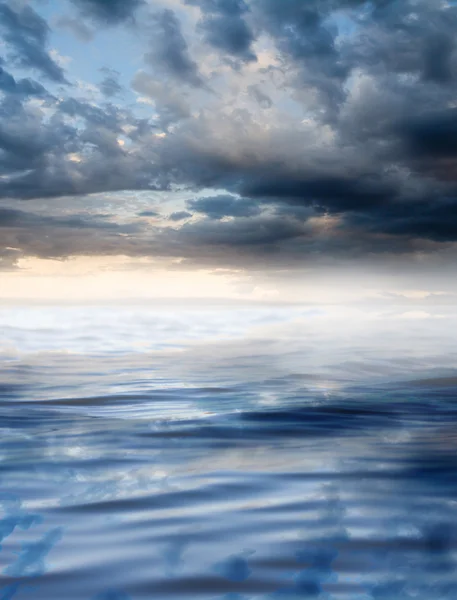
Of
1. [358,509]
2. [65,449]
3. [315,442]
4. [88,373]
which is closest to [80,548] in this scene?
[358,509]

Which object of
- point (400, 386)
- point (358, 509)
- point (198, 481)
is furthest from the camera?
point (400, 386)

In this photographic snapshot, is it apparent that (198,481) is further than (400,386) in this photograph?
No

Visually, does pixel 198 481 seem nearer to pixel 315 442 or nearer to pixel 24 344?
pixel 315 442

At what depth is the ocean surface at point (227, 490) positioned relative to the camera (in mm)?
3170

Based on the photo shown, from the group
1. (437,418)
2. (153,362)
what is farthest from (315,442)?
(153,362)

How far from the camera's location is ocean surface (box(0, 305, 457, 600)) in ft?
10.4

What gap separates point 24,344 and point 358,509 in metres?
18.1

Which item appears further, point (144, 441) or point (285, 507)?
point (144, 441)

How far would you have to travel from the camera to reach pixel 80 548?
11.5ft

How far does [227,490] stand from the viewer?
187 inches

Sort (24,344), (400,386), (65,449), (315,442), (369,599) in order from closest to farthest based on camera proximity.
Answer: (369,599) < (65,449) < (315,442) < (400,386) < (24,344)

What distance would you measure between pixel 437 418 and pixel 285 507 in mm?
4484

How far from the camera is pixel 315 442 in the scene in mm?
6676

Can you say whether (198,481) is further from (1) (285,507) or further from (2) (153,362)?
(2) (153,362)
